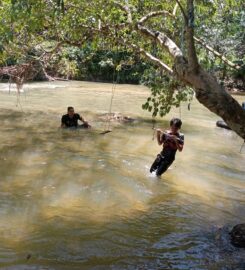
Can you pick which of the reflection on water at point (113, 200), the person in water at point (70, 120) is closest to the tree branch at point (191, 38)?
the reflection on water at point (113, 200)

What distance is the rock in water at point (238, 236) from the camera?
18.5 feet

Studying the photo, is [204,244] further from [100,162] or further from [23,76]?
[23,76]

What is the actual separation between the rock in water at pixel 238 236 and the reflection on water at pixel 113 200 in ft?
0.36

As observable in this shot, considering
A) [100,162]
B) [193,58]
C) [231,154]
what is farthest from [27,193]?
[231,154]

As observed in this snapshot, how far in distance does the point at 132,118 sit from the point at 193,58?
486 inches

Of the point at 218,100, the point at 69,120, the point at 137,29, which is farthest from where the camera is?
the point at 69,120

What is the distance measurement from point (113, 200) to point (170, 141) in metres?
1.72

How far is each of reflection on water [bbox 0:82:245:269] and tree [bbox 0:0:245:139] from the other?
195 centimetres

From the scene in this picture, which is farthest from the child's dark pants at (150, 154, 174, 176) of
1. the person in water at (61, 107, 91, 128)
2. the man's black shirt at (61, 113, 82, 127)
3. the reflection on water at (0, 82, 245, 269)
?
the man's black shirt at (61, 113, 82, 127)

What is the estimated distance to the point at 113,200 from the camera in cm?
776

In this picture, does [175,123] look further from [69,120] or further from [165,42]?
[69,120]

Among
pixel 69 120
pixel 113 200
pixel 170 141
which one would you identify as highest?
pixel 170 141

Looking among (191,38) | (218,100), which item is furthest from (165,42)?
(218,100)

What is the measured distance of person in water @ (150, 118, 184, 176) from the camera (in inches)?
330
